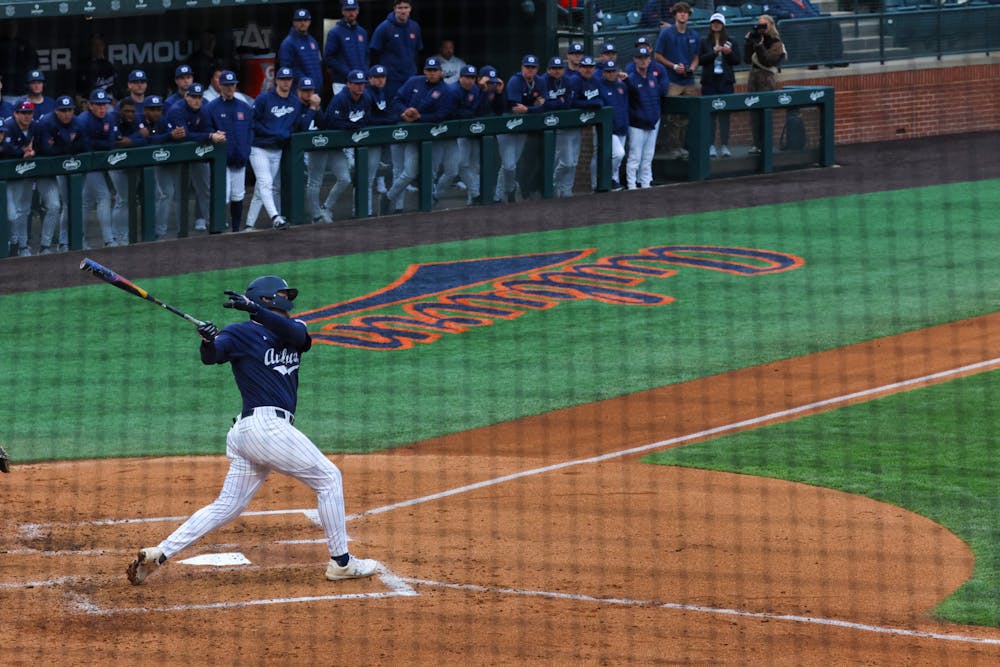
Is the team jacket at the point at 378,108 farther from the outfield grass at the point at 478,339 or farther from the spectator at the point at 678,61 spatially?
the spectator at the point at 678,61

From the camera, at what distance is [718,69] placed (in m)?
19.2

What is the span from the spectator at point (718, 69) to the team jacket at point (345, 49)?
4122 mm

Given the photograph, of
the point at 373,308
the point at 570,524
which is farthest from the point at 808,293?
the point at 570,524

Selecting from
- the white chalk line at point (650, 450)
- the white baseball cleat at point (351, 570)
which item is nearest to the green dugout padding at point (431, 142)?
the white chalk line at point (650, 450)

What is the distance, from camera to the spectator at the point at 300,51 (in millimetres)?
17453

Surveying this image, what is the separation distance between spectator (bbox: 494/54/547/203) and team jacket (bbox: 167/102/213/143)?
3.41m

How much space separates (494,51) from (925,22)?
6407 millimetres

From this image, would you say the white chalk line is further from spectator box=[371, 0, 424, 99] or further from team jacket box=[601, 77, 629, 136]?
spectator box=[371, 0, 424, 99]

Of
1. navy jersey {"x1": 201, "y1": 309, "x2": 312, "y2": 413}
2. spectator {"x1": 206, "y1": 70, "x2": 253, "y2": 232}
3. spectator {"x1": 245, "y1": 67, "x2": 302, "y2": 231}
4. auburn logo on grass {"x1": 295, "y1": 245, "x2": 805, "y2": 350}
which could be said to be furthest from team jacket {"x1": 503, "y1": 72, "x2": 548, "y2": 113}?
navy jersey {"x1": 201, "y1": 309, "x2": 312, "y2": 413}

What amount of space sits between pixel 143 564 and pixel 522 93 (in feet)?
37.1

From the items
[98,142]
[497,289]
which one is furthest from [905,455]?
[98,142]

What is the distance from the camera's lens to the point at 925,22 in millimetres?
23062

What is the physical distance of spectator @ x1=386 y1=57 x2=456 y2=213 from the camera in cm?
1716

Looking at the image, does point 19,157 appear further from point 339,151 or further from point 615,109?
point 615,109
